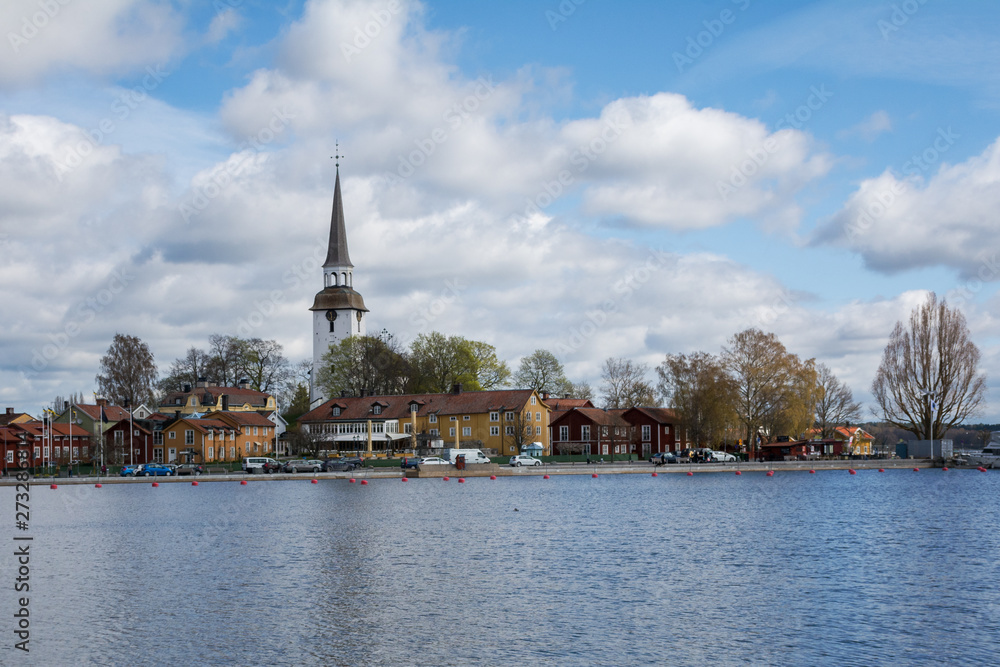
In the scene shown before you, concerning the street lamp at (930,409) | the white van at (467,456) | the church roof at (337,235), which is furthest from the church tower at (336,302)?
the street lamp at (930,409)

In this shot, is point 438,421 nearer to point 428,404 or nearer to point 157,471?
Answer: point 428,404

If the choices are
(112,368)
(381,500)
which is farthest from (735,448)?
(112,368)

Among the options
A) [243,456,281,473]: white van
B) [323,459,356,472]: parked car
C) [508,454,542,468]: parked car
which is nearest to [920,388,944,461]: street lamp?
[508,454,542,468]: parked car

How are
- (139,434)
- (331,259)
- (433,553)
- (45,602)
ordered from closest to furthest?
1. (45,602)
2. (433,553)
3. (139,434)
4. (331,259)

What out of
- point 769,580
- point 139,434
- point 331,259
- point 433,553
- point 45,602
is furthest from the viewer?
point 331,259

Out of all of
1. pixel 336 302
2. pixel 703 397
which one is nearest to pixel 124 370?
pixel 336 302

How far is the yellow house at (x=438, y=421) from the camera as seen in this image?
109 m

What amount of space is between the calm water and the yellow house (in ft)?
168

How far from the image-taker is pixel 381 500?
60.9m

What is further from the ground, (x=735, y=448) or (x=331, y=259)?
(x=331, y=259)

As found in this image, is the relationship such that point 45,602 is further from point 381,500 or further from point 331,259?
point 331,259

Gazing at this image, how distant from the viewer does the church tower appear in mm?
146375

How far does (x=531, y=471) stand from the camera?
87.2 m

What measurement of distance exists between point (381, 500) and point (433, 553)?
24996mm
